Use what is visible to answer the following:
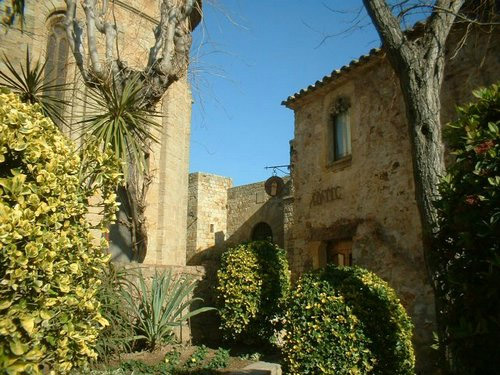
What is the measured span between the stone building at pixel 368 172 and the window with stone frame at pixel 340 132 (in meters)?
0.02

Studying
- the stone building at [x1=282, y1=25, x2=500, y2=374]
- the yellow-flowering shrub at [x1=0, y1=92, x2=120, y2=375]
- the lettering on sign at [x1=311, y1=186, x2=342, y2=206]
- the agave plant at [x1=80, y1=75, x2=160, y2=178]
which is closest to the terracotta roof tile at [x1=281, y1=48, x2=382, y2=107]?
the stone building at [x1=282, y1=25, x2=500, y2=374]

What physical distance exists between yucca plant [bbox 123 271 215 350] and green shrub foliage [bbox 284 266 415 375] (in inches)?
79.5

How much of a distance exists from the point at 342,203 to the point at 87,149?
7161mm

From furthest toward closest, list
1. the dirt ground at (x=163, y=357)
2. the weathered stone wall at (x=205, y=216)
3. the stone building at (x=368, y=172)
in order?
the weathered stone wall at (x=205, y=216), the stone building at (x=368, y=172), the dirt ground at (x=163, y=357)

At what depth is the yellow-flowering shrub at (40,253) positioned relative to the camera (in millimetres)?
2600

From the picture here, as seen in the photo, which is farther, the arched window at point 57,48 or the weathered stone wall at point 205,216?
the weathered stone wall at point 205,216

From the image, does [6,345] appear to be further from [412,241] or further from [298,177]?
[298,177]

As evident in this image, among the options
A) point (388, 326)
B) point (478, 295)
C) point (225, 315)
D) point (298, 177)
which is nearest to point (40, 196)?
point (478, 295)

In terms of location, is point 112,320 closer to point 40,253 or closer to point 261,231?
point 40,253

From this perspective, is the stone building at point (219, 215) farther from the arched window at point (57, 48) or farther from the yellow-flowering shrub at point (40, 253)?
the yellow-flowering shrub at point (40, 253)

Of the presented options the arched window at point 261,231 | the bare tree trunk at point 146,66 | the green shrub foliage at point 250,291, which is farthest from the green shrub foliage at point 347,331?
the arched window at point 261,231

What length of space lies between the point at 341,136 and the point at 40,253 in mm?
9038

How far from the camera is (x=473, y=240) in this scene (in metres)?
3.47

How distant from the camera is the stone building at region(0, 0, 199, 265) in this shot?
9906 mm
